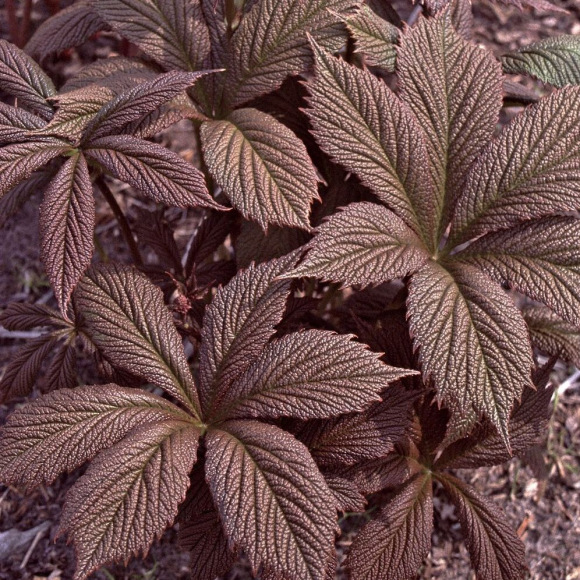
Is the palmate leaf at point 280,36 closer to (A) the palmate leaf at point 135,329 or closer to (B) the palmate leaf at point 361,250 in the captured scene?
(B) the palmate leaf at point 361,250

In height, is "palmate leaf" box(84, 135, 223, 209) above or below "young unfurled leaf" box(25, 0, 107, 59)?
below

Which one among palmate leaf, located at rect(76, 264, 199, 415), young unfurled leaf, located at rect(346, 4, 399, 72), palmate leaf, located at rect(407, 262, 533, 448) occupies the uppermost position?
young unfurled leaf, located at rect(346, 4, 399, 72)

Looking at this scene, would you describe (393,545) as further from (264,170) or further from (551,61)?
(551,61)

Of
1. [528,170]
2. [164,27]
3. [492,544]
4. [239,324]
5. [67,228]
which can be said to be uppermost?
[164,27]

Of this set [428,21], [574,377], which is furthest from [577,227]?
[574,377]

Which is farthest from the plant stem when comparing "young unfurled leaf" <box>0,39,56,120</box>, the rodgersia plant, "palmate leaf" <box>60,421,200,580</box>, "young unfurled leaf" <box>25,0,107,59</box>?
"palmate leaf" <box>60,421,200,580</box>

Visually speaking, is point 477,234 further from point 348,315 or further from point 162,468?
point 162,468

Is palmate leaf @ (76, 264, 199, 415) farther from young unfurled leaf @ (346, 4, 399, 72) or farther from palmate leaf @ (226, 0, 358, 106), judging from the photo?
young unfurled leaf @ (346, 4, 399, 72)

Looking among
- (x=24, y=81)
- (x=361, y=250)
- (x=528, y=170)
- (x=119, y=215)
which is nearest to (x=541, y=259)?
(x=528, y=170)
